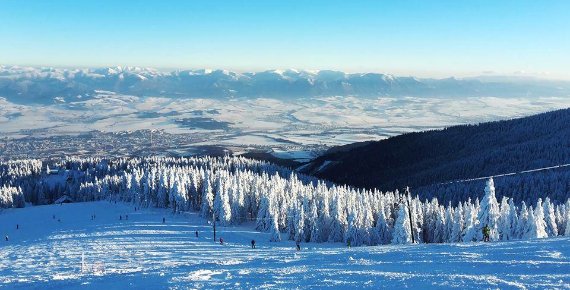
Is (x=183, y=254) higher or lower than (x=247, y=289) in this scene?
lower

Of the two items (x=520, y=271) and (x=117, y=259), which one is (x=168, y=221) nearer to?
(x=117, y=259)

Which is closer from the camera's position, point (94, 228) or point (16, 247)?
point (16, 247)

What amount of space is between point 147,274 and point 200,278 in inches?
178

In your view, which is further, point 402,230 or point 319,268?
point 402,230

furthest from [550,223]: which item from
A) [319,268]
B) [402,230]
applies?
[319,268]

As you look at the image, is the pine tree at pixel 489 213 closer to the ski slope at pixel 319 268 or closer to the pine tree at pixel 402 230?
the pine tree at pixel 402 230

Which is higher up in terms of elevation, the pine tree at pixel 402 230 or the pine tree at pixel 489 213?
the pine tree at pixel 489 213

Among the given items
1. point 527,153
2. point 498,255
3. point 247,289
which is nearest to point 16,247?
point 247,289

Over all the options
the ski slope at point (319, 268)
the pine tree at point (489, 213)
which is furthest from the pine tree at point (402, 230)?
the ski slope at point (319, 268)

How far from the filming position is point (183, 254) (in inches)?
2104

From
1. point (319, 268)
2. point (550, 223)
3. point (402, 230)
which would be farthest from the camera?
point (550, 223)

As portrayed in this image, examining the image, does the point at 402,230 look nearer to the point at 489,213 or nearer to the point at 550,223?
the point at 489,213

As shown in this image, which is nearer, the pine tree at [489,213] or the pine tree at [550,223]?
the pine tree at [489,213]

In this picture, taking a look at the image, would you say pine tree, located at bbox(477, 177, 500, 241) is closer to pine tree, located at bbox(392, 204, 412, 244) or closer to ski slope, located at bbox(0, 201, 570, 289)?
pine tree, located at bbox(392, 204, 412, 244)
